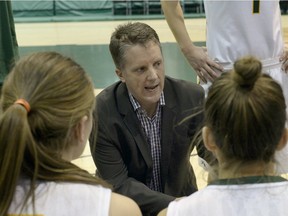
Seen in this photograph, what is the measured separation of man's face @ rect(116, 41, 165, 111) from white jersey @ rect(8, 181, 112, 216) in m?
0.72

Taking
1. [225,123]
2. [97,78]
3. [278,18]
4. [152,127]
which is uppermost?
[278,18]

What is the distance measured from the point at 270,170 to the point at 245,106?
0.17m

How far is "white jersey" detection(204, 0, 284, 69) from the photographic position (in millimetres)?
1772

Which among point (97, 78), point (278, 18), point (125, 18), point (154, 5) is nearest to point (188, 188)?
point (278, 18)

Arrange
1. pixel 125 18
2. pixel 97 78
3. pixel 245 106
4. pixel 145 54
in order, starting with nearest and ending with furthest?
1. pixel 245 106
2. pixel 145 54
3. pixel 97 78
4. pixel 125 18

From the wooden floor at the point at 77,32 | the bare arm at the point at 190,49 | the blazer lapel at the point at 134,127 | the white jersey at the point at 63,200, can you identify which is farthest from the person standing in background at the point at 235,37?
the wooden floor at the point at 77,32

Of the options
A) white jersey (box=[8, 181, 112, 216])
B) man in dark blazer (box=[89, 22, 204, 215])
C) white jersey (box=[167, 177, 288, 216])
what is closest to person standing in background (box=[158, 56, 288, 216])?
white jersey (box=[167, 177, 288, 216])

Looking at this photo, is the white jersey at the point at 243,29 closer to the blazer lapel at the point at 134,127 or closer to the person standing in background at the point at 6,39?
the blazer lapel at the point at 134,127

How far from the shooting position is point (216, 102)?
972 millimetres

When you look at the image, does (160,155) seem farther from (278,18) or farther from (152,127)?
(278,18)

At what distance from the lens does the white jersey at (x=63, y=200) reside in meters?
0.95

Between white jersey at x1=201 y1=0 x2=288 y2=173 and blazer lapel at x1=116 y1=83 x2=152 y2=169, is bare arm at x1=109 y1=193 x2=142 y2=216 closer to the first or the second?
blazer lapel at x1=116 y1=83 x2=152 y2=169

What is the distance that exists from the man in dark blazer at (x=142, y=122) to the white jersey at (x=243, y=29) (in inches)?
9.4

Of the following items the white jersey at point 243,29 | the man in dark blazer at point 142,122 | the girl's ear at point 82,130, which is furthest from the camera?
the white jersey at point 243,29
